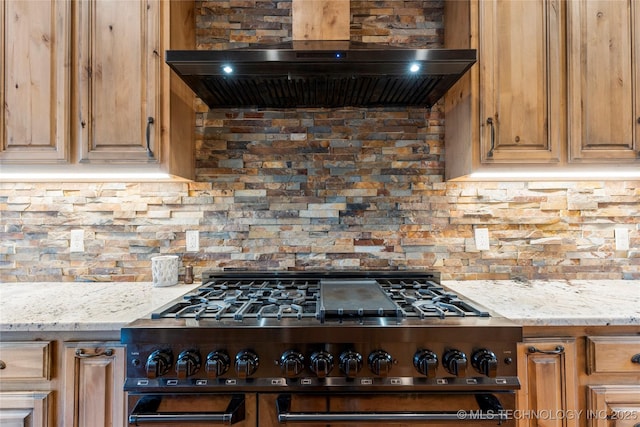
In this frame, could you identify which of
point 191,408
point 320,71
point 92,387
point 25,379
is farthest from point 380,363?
point 25,379

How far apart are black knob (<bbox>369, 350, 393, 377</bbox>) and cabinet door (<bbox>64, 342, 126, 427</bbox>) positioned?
0.87 m

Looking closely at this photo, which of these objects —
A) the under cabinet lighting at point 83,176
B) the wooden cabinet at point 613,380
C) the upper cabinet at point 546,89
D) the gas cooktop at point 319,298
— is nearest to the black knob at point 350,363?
the gas cooktop at point 319,298

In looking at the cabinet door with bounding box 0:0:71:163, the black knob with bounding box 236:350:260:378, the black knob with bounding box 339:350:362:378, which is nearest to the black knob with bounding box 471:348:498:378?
the black knob with bounding box 339:350:362:378

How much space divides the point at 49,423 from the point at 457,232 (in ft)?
6.36

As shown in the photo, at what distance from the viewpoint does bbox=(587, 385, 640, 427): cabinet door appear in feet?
3.78

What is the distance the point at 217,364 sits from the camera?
1010 millimetres

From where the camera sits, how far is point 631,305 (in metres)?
1.29

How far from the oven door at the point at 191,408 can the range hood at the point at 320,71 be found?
1.21 meters

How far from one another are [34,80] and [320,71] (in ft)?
4.21

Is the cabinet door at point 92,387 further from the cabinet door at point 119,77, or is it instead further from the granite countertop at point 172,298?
the cabinet door at point 119,77

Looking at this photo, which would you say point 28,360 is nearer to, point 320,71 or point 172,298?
point 172,298

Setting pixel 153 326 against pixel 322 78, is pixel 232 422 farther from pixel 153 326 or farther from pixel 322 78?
pixel 322 78

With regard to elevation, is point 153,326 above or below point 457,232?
below

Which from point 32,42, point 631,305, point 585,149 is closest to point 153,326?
point 32,42
